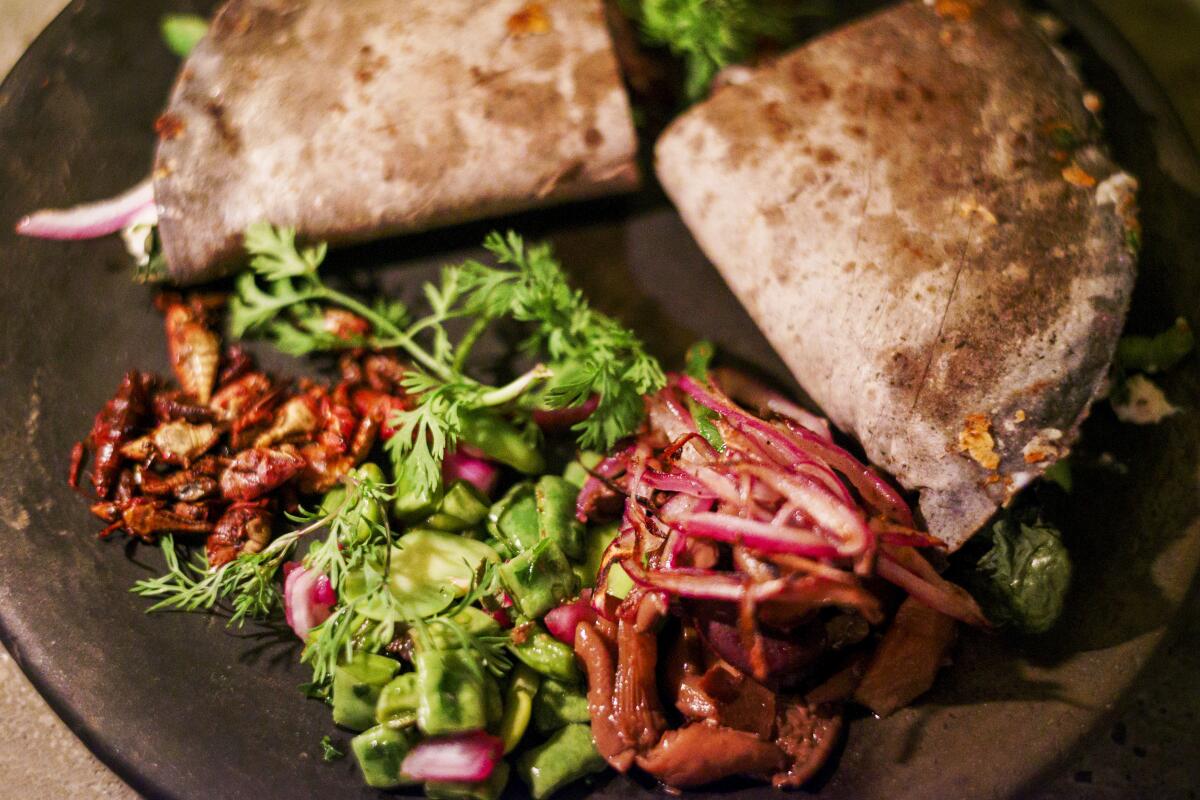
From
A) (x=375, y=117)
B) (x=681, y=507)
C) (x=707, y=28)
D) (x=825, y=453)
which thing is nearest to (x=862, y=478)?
(x=825, y=453)

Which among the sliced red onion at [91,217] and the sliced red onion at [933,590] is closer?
the sliced red onion at [933,590]

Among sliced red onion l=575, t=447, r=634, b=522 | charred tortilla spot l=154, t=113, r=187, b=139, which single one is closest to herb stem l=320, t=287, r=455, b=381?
sliced red onion l=575, t=447, r=634, b=522

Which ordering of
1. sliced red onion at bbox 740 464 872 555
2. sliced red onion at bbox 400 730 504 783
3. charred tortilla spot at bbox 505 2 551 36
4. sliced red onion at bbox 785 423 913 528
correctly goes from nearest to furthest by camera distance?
sliced red onion at bbox 740 464 872 555, sliced red onion at bbox 400 730 504 783, sliced red onion at bbox 785 423 913 528, charred tortilla spot at bbox 505 2 551 36

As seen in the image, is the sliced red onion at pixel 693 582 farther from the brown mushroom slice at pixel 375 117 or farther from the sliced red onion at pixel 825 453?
the brown mushroom slice at pixel 375 117

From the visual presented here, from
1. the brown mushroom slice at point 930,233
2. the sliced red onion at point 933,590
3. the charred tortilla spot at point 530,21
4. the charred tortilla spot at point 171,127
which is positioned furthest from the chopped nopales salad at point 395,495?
the sliced red onion at point 933,590

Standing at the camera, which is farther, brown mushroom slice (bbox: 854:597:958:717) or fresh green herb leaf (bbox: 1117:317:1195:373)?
fresh green herb leaf (bbox: 1117:317:1195:373)

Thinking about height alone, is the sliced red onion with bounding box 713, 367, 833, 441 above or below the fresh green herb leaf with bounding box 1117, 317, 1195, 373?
below

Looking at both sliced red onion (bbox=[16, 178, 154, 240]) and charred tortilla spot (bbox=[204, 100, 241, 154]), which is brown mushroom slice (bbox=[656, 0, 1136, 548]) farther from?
sliced red onion (bbox=[16, 178, 154, 240])

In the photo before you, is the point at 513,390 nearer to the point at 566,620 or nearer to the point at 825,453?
the point at 566,620
